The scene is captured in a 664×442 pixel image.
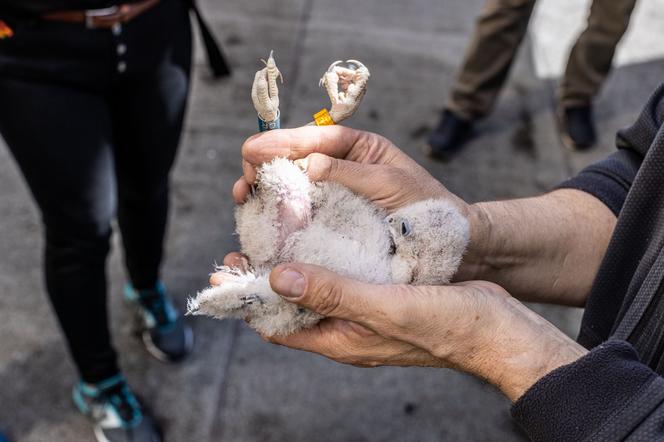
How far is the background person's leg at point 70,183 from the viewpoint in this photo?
193cm

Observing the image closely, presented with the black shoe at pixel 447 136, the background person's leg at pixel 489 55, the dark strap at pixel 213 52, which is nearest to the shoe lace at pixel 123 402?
the dark strap at pixel 213 52

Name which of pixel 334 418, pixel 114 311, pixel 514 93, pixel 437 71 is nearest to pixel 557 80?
pixel 514 93

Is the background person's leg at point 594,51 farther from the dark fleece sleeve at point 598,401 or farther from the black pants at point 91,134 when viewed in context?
the dark fleece sleeve at point 598,401

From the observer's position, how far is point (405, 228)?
1.35m

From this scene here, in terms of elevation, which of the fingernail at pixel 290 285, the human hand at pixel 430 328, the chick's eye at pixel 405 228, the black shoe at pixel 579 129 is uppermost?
the chick's eye at pixel 405 228

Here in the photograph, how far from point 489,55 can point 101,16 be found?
238 cm

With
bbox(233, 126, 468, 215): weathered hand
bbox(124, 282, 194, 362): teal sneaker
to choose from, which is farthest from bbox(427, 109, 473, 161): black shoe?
bbox(233, 126, 468, 215): weathered hand

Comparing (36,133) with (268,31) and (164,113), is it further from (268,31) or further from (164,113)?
(268,31)

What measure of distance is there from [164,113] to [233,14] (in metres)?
2.71

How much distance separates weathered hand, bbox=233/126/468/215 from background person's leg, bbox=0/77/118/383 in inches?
31.9

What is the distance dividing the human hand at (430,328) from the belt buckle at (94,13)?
113cm

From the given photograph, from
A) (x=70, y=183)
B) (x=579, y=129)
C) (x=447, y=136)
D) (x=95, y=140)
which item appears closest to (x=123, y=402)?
(x=70, y=183)

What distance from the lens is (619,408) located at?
116cm

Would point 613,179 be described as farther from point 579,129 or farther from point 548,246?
point 579,129
